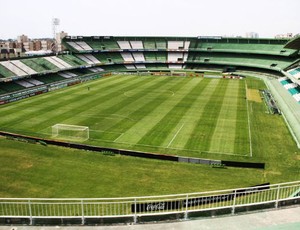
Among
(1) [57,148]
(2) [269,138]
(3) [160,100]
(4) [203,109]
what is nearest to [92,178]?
(1) [57,148]

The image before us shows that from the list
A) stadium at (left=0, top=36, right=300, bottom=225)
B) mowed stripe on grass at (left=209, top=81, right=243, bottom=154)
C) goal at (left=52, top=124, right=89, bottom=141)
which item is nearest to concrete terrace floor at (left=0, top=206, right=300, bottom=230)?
stadium at (left=0, top=36, right=300, bottom=225)

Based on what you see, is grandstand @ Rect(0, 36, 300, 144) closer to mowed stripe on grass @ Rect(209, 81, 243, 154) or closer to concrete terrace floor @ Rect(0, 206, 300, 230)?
mowed stripe on grass @ Rect(209, 81, 243, 154)

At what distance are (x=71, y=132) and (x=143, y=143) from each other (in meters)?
10.0

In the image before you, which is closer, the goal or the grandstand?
the goal

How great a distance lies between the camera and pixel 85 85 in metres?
78.4

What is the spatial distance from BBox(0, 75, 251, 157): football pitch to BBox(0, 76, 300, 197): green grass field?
5.2 inches

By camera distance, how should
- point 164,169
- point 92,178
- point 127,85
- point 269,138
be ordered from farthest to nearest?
1. point 127,85
2. point 269,138
3. point 164,169
4. point 92,178

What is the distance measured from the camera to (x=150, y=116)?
4719 cm

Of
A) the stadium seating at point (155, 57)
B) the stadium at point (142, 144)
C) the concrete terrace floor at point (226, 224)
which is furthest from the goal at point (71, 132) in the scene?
the stadium seating at point (155, 57)

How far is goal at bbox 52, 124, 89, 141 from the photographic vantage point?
→ 1496 inches

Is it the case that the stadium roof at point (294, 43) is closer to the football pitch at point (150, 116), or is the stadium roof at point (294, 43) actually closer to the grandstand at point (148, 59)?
the grandstand at point (148, 59)

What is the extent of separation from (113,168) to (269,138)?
2035cm

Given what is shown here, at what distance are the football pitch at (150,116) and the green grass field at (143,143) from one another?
13cm

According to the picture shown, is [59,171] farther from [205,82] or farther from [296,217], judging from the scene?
[205,82]
